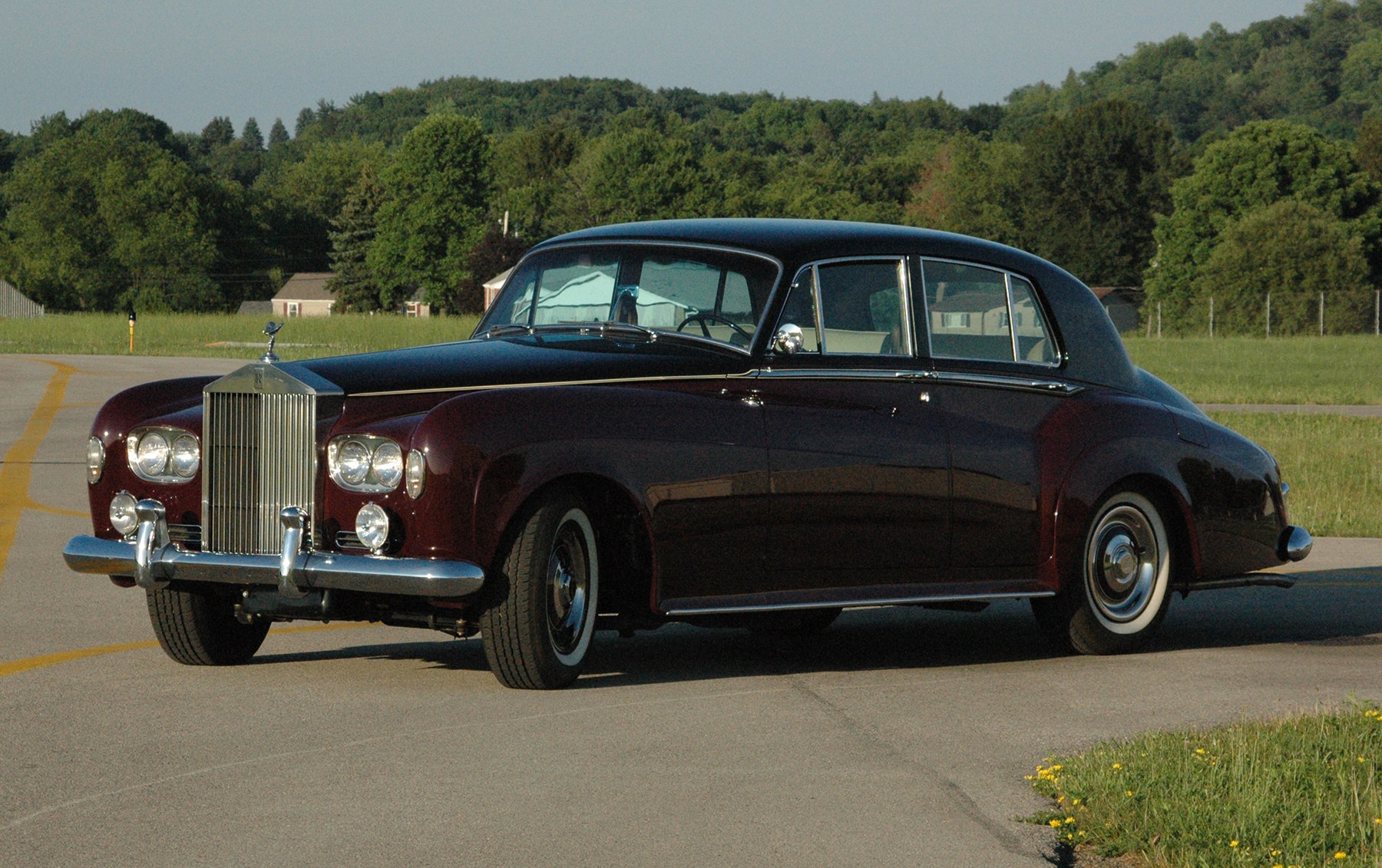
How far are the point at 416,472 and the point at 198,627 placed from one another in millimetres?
1581

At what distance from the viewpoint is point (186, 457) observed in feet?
23.1

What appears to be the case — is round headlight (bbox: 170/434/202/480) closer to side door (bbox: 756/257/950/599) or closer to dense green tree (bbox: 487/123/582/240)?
side door (bbox: 756/257/950/599)

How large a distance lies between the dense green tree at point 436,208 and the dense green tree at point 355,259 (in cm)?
514

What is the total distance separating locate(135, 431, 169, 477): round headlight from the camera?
7090 mm

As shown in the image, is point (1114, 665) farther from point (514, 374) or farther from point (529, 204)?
point (529, 204)

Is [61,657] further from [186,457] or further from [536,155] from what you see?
[536,155]

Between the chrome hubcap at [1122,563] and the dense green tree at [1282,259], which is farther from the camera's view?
the dense green tree at [1282,259]

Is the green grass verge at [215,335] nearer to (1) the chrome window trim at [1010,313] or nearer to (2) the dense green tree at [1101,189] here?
(1) the chrome window trim at [1010,313]

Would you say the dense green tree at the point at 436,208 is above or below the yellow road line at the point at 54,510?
above

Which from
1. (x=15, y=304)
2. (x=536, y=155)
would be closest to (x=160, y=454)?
(x=15, y=304)

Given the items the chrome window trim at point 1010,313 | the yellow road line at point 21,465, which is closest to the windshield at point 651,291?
the chrome window trim at point 1010,313

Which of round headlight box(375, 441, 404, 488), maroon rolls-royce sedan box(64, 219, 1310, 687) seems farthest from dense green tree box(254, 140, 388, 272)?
round headlight box(375, 441, 404, 488)

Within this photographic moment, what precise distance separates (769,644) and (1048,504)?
1488 mm

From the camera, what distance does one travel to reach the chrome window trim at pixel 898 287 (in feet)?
24.9
